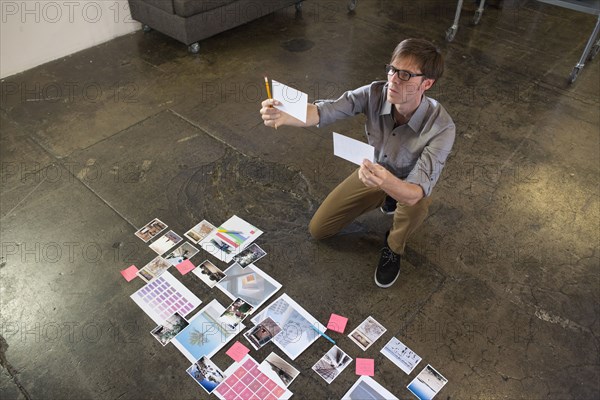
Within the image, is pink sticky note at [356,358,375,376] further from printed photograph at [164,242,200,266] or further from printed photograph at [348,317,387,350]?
printed photograph at [164,242,200,266]

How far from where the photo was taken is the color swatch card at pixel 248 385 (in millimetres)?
1910

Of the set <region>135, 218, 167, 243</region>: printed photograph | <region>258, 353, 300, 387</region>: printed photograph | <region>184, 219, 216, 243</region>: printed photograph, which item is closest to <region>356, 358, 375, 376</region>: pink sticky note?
<region>258, 353, 300, 387</region>: printed photograph

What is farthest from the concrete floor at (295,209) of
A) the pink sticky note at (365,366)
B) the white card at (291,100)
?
the white card at (291,100)

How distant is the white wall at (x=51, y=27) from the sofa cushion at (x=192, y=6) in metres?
0.85

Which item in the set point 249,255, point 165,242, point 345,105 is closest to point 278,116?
point 345,105

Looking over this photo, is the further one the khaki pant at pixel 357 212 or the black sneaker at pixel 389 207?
the black sneaker at pixel 389 207

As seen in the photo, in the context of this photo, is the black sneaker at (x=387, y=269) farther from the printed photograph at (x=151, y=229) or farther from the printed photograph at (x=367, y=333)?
the printed photograph at (x=151, y=229)

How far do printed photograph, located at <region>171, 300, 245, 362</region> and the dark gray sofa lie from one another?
2814mm

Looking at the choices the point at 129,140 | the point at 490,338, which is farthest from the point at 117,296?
the point at 490,338

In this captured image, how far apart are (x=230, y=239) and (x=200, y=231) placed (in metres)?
0.20

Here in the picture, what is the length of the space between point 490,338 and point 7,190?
119 inches

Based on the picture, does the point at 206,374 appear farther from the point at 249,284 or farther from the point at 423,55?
the point at 423,55

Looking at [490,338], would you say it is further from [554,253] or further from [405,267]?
[554,253]

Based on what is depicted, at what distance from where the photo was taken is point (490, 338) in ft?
6.97
